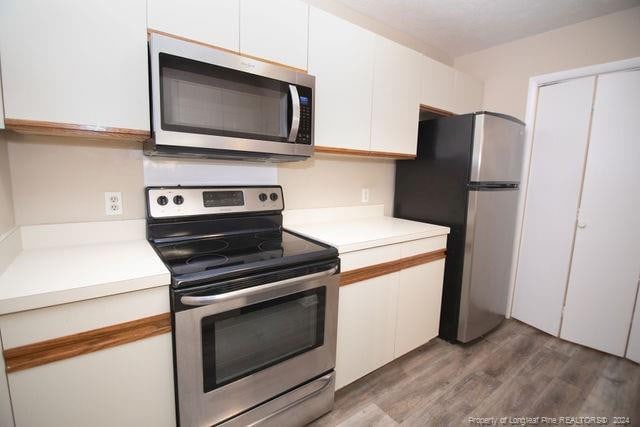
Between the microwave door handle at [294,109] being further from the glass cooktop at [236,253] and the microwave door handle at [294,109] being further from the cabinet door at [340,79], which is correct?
the glass cooktop at [236,253]

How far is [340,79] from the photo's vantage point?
1666 mm

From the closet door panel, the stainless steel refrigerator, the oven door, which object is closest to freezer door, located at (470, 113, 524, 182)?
the stainless steel refrigerator

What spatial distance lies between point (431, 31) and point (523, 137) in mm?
1128

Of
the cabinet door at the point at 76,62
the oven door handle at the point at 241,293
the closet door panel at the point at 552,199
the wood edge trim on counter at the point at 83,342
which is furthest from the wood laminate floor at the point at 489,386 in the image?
the cabinet door at the point at 76,62

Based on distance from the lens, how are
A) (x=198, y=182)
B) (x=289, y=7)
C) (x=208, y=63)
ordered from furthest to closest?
(x=198, y=182) → (x=289, y=7) → (x=208, y=63)

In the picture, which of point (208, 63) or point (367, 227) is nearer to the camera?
point (208, 63)

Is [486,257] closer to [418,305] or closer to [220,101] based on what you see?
[418,305]

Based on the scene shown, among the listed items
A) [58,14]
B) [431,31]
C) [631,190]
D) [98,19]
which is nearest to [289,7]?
[98,19]

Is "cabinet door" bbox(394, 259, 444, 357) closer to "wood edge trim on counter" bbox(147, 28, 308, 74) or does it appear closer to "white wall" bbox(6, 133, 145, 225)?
"wood edge trim on counter" bbox(147, 28, 308, 74)

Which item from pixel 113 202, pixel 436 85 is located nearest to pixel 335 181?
pixel 436 85

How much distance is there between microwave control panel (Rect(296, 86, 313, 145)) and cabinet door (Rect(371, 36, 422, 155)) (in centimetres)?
55

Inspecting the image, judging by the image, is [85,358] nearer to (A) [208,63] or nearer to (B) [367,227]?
(A) [208,63]

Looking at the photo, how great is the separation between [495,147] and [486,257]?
0.79 meters

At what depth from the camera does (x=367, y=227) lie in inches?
76.2
